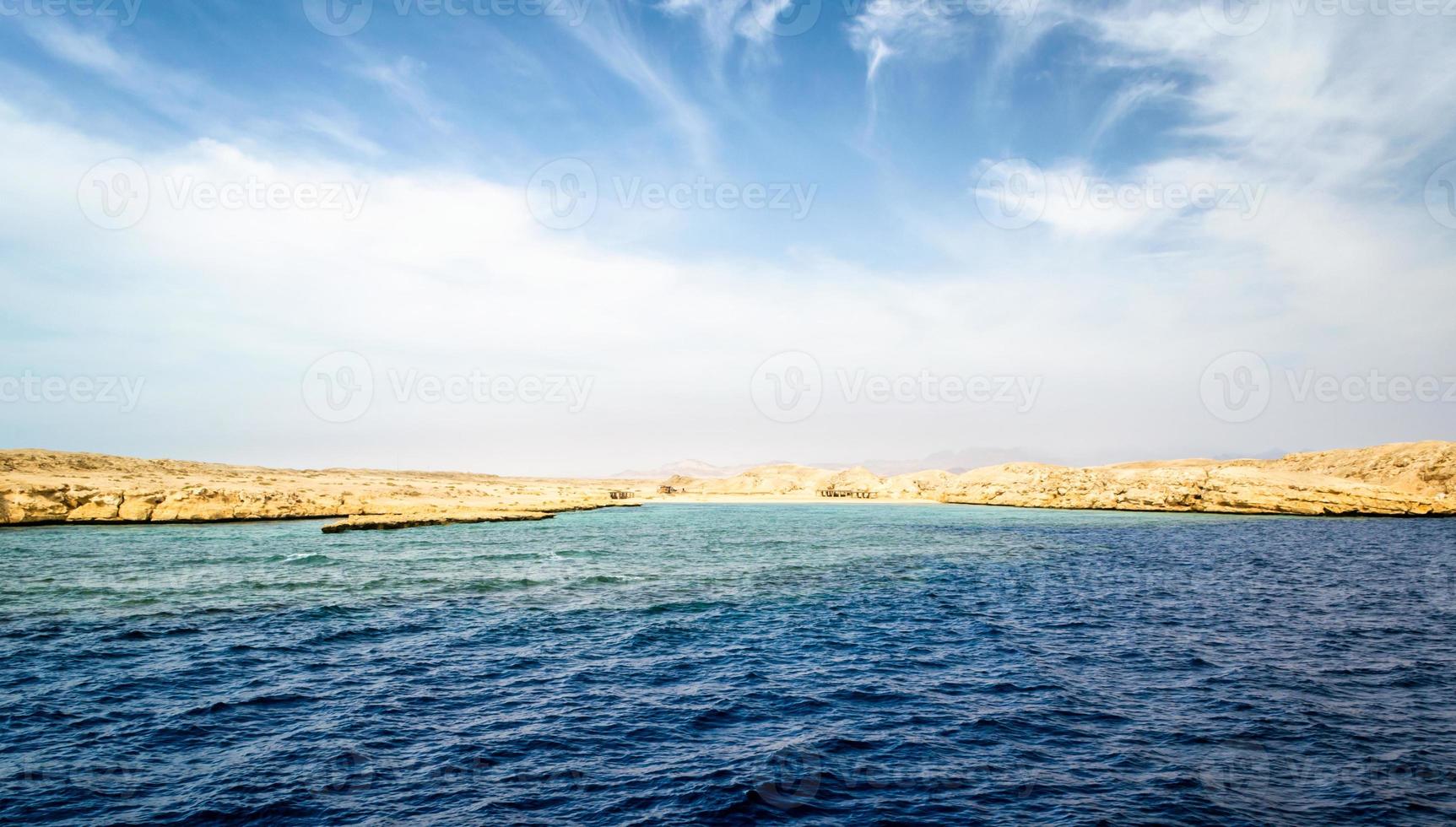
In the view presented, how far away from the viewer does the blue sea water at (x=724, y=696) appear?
13352 mm

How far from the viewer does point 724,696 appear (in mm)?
19625

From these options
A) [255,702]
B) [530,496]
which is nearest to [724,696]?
[255,702]

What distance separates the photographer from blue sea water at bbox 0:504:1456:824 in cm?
1335

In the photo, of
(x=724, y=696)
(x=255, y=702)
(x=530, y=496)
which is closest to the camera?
(x=255, y=702)

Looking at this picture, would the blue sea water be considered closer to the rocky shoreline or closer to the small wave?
the small wave

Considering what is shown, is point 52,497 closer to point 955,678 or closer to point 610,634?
point 610,634

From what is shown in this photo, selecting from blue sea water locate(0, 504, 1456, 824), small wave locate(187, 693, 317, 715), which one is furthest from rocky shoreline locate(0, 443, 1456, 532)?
small wave locate(187, 693, 317, 715)

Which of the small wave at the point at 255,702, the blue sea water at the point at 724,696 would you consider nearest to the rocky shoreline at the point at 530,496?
the blue sea water at the point at 724,696

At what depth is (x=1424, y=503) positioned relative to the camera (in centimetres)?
8825

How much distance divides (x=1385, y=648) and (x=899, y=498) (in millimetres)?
151052

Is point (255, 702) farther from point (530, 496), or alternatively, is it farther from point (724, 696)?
point (530, 496)

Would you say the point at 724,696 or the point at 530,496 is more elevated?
the point at 530,496

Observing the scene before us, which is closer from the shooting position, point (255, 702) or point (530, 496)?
point (255, 702)

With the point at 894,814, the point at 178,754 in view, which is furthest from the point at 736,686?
the point at 178,754
